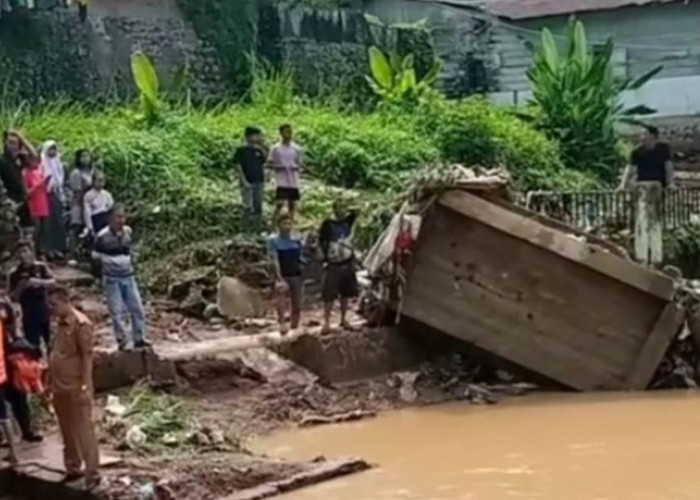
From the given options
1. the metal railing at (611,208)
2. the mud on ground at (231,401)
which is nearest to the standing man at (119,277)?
the mud on ground at (231,401)

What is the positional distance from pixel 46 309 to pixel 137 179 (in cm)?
782

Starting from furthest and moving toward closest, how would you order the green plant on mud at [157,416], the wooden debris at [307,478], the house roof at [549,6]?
1. the house roof at [549,6]
2. the green plant on mud at [157,416]
3. the wooden debris at [307,478]

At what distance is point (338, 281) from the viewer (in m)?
15.7

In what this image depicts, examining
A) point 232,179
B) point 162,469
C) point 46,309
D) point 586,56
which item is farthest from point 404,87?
point 162,469

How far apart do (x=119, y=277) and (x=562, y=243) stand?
15.9ft

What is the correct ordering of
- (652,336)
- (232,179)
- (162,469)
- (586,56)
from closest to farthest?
(162,469) < (652,336) < (232,179) < (586,56)

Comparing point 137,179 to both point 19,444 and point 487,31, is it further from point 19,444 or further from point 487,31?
point 487,31

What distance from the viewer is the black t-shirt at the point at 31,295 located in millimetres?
12602

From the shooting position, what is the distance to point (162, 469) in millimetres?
11086

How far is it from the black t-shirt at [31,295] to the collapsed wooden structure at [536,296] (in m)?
4.65

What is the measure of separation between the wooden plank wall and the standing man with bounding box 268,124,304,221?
3.29m

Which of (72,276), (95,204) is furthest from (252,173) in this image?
(72,276)

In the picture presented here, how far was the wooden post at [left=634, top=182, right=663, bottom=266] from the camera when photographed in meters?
18.3

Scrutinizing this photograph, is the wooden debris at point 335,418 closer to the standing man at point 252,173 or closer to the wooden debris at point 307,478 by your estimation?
the wooden debris at point 307,478
